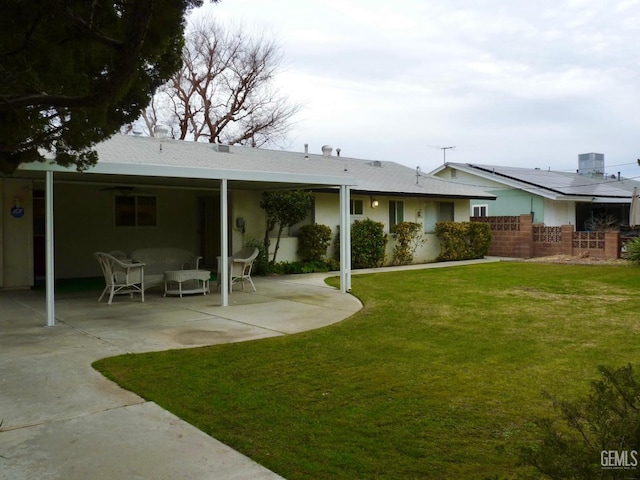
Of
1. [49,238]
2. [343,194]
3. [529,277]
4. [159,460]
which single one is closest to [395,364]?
[159,460]

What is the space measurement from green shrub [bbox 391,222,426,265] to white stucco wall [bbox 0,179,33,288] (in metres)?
11.0

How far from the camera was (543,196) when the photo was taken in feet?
76.3

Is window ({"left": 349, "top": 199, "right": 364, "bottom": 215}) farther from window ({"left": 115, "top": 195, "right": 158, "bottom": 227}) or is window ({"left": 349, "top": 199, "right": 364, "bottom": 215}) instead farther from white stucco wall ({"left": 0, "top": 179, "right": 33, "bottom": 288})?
white stucco wall ({"left": 0, "top": 179, "right": 33, "bottom": 288})

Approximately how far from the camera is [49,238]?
316 inches

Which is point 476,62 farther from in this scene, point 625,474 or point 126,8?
point 625,474

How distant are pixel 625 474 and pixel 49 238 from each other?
8.01m

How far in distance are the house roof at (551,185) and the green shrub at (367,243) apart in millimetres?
9697

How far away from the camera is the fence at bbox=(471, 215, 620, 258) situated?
18.9 m

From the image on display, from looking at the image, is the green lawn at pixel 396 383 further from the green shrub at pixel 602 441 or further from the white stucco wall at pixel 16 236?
the white stucco wall at pixel 16 236

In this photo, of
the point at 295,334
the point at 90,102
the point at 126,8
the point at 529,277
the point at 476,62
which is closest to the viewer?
the point at 90,102

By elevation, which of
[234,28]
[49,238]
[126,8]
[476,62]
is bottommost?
[49,238]

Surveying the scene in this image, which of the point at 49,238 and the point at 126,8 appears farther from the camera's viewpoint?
the point at 49,238

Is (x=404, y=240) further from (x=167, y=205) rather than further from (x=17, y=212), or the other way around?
(x=17, y=212)

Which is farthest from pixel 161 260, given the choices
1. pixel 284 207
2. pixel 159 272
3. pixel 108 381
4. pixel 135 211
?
pixel 108 381
